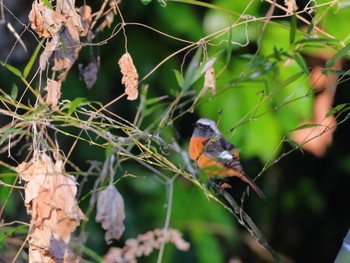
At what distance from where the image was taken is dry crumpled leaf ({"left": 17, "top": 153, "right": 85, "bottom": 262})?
1.25 metres

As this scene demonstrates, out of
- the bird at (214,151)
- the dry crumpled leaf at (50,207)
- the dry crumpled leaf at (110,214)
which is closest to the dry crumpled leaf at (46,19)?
the dry crumpled leaf at (50,207)

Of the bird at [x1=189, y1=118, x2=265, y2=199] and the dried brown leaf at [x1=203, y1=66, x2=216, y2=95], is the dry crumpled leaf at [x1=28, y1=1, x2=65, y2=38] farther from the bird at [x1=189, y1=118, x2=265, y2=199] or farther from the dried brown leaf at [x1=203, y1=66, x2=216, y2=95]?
the bird at [x1=189, y1=118, x2=265, y2=199]

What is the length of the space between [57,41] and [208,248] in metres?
1.69

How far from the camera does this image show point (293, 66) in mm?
2678

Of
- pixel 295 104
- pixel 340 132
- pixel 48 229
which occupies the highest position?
pixel 48 229

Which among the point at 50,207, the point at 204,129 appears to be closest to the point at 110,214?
the point at 50,207

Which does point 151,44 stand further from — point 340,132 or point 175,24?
point 340,132

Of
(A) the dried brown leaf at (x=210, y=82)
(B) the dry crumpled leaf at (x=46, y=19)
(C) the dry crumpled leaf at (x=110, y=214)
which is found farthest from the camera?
(B) the dry crumpled leaf at (x=46, y=19)

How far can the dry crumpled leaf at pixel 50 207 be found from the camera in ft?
4.11

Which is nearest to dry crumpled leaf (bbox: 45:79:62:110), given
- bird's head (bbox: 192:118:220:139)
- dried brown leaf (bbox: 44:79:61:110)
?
dried brown leaf (bbox: 44:79:61:110)

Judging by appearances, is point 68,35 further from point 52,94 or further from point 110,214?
point 110,214

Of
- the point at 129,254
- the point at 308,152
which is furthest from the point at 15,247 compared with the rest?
the point at 308,152

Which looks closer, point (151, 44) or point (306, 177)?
point (151, 44)

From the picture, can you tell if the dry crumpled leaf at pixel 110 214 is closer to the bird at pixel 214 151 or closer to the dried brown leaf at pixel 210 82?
the dried brown leaf at pixel 210 82
